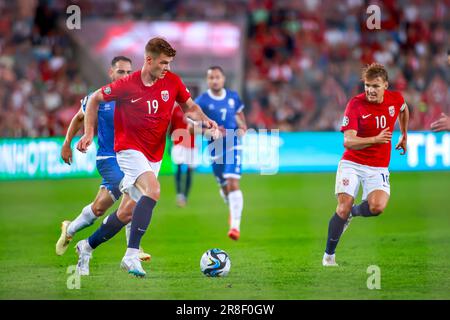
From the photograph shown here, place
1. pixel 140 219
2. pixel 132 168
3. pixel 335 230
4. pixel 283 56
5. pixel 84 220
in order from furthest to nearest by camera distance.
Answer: pixel 283 56, pixel 84 220, pixel 335 230, pixel 132 168, pixel 140 219

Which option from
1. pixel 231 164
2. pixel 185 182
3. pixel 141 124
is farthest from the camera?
pixel 185 182

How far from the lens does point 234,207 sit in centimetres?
1236

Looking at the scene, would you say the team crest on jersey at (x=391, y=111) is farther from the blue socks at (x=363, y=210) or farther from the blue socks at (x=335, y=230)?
the blue socks at (x=335, y=230)

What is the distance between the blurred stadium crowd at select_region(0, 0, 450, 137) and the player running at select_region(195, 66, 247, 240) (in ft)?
27.5

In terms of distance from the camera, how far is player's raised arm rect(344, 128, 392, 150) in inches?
351

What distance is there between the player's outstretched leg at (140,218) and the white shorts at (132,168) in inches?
2.9

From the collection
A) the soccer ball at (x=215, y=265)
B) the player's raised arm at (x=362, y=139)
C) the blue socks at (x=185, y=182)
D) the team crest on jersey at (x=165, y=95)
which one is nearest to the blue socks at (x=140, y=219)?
the soccer ball at (x=215, y=265)

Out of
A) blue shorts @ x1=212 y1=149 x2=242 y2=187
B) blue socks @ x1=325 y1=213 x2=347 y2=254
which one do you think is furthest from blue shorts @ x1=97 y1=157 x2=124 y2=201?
blue shorts @ x1=212 y1=149 x2=242 y2=187

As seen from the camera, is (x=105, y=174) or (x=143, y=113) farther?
(x=105, y=174)

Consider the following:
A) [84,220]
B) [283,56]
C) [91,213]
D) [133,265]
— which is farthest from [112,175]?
[283,56]

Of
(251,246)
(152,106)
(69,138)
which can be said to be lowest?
(251,246)

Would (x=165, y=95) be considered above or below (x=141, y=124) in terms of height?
above

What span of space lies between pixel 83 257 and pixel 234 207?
364cm

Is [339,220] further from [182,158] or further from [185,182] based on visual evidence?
[182,158]
